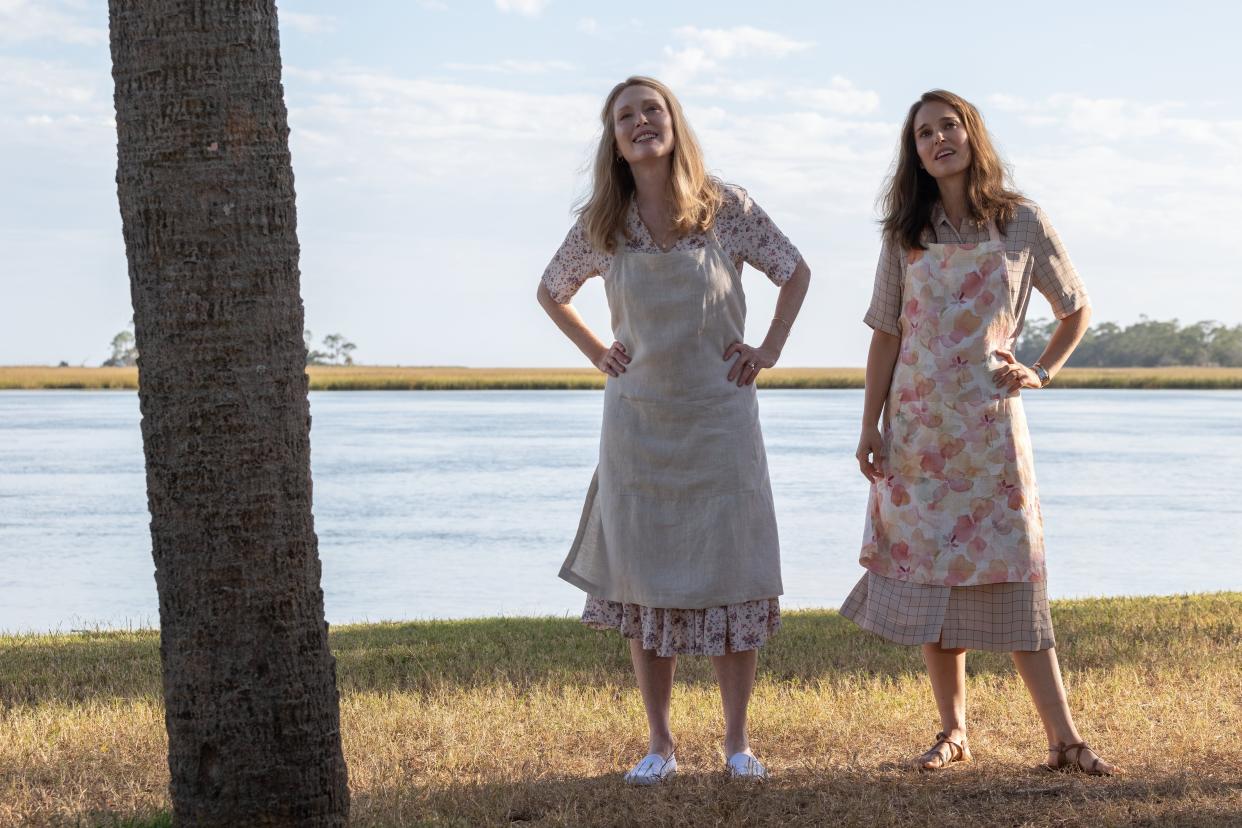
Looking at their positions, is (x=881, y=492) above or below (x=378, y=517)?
above

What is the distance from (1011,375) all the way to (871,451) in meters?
0.51

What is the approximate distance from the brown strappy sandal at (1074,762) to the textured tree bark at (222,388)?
240cm

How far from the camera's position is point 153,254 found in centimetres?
316

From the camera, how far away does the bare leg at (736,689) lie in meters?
4.31

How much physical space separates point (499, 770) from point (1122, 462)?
2312cm

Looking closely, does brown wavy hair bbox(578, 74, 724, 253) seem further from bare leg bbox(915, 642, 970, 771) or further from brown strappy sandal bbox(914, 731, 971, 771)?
brown strappy sandal bbox(914, 731, 971, 771)

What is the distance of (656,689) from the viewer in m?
4.43

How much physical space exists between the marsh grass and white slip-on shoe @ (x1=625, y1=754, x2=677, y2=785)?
5 cm

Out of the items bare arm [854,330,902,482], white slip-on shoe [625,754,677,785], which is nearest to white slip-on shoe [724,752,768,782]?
white slip-on shoe [625,754,677,785]

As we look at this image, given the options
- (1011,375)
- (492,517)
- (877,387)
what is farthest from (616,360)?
(492,517)

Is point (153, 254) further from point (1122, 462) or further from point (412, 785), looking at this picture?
point (1122, 462)

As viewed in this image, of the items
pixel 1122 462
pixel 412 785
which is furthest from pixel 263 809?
pixel 1122 462

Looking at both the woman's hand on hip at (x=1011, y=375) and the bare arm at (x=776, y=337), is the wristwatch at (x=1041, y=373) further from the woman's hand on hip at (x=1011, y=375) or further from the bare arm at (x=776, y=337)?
the bare arm at (x=776, y=337)

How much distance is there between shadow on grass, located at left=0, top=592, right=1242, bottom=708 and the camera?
243 inches
